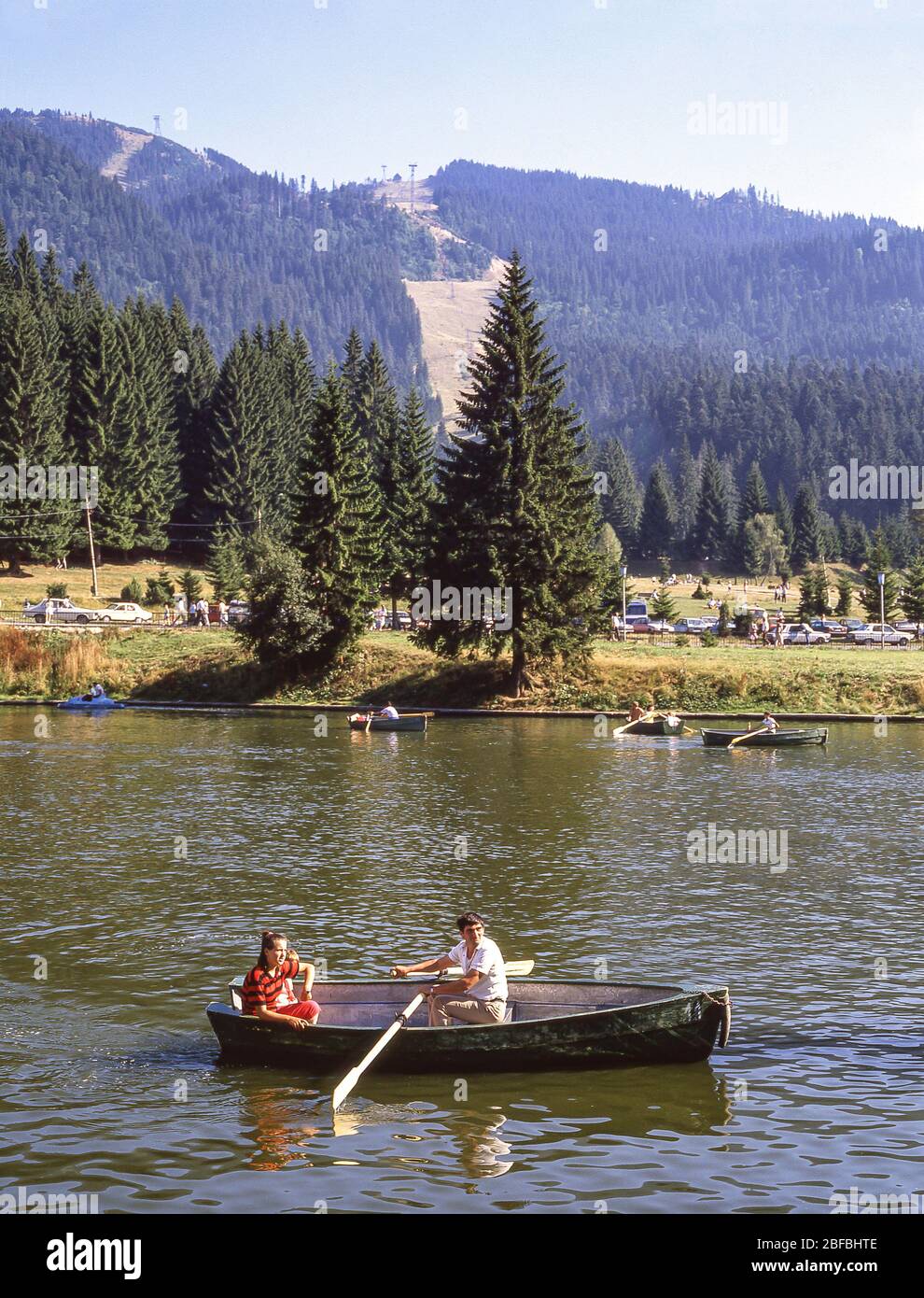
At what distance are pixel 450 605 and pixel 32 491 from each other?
5442cm

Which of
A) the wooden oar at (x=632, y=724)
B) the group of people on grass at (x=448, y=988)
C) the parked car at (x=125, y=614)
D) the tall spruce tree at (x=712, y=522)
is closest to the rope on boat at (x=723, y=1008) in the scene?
the group of people on grass at (x=448, y=988)

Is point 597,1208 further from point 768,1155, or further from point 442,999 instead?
point 442,999

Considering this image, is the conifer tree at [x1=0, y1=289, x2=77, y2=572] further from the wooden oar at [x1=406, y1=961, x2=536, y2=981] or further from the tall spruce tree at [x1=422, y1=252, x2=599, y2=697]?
the wooden oar at [x1=406, y1=961, x2=536, y2=981]

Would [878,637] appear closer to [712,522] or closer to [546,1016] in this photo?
[546,1016]

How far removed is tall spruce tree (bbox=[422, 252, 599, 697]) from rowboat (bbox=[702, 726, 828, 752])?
13.6m

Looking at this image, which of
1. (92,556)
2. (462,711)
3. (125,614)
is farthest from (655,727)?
(92,556)

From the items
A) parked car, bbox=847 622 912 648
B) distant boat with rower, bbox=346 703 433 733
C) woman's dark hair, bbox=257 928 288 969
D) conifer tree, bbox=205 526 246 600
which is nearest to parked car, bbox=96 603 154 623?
conifer tree, bbox=205 526 246 600

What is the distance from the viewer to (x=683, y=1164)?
15.3 metres

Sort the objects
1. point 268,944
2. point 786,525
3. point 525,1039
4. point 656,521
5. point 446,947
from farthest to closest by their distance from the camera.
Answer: point 656,521 < point 786,525 < point 446,947 < point 268,944 < point 525,1039

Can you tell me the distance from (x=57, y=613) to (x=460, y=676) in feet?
112

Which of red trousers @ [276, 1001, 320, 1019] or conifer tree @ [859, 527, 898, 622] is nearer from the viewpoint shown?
red trousers @ [276, 1001, 320, 1019]

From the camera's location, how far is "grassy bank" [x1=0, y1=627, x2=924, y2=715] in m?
68.7

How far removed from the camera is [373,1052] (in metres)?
17.7

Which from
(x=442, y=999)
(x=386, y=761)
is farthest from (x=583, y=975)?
(x=386, y=761)
